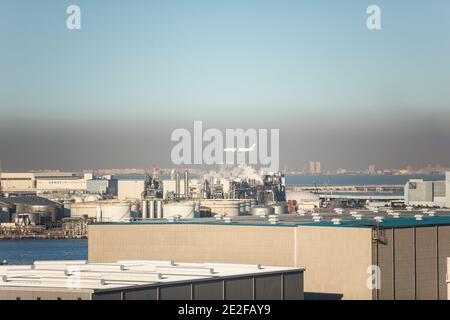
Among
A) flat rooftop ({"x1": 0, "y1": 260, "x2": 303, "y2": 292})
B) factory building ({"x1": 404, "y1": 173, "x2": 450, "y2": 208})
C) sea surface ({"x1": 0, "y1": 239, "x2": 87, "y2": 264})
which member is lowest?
sea surface ({"x1": 0, "y1": 239, "x2": 87, "y2": 264})

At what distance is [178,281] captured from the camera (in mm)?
17516

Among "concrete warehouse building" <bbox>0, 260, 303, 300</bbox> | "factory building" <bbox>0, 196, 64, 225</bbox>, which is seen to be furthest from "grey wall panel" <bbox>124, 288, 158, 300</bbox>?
"factory building" <bbox>0, 196, 64, 225</bbox>

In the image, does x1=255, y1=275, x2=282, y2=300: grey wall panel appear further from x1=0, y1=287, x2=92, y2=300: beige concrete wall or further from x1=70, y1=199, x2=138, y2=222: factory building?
x1=70, y1=199, x2=138, y2=222: factory building

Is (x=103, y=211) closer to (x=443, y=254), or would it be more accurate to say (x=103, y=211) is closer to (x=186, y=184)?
(x=186, y=184)

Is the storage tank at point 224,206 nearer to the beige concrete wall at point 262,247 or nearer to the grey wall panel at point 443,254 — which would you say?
the beige concrete wall at point 262,247

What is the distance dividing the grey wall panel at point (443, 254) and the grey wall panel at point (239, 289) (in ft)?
18.1

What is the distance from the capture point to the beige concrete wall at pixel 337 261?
21516 mm

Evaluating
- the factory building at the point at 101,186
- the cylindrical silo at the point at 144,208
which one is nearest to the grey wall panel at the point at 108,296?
the cylindrical silo at the point at 144,208

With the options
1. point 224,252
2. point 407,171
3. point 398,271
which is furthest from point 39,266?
point 407,171

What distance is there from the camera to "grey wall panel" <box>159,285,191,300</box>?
17250mm

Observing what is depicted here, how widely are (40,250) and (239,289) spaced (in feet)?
116

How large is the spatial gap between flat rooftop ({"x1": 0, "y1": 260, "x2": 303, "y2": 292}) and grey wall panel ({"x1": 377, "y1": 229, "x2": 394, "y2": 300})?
278cm
